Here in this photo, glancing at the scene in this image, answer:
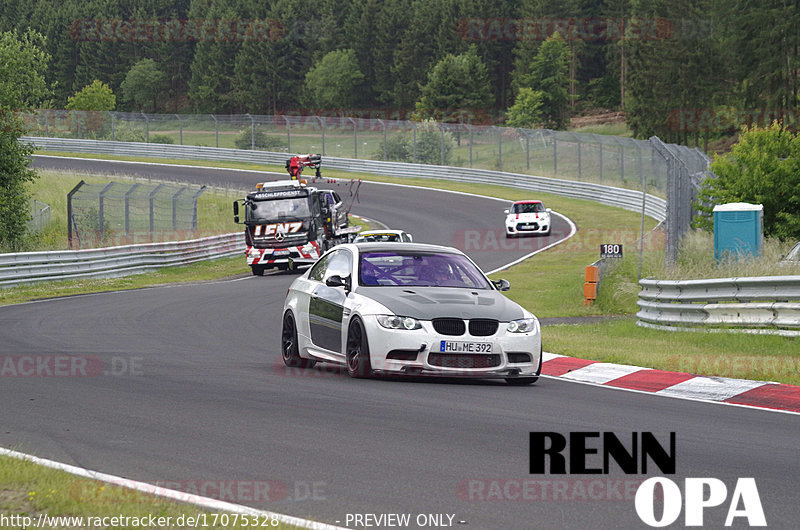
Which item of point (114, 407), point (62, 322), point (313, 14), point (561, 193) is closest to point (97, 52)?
point (313, 14)

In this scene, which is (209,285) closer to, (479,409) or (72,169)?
(479,409)

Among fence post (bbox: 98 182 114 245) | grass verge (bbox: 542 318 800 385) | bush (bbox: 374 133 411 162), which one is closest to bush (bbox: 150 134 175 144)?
bush (bbox: 374 133 411 162)

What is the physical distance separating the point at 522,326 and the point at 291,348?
2877mm

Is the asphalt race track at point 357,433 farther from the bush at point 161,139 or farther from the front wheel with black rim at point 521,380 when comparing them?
the bush at point 161,139

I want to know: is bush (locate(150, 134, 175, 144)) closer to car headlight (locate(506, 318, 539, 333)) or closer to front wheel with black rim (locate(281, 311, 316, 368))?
front wheel with black rim (locate(281, 311, 316, 368))

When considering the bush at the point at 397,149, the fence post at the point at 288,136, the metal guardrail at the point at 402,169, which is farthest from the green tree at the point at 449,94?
the bush at the point at 397,149

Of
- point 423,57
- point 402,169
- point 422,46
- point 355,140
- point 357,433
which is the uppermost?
point 422,46

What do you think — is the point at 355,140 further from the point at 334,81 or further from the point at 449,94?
the point at 334,81

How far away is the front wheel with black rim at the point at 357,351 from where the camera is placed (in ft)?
34.7

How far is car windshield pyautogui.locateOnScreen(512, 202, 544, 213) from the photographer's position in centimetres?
4134

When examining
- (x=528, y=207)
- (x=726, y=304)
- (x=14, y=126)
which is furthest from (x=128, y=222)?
(x=726, y=304)

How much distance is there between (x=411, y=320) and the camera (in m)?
10.4

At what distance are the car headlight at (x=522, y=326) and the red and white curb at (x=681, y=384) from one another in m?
1.21

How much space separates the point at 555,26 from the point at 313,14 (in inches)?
1372
